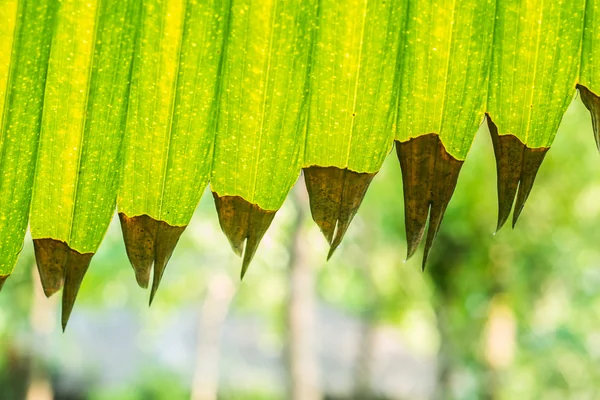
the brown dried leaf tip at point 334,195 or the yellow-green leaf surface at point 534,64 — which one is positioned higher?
the yellow-green leaf surface at point 534,64

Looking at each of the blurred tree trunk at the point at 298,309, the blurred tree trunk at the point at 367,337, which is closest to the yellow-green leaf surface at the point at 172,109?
the blurred tree trunk at the point at 298,309

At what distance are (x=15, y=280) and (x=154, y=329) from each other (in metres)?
5.07

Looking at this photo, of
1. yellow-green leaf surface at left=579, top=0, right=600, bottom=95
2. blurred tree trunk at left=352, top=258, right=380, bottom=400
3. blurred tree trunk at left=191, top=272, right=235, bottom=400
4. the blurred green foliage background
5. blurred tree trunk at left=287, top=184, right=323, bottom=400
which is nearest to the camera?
yellow-green leaf surface at left=579, top=0, right=600, bottom=95

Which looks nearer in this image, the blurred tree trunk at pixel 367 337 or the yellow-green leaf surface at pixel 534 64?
the yellow-green leaf surface at pixel 534 64

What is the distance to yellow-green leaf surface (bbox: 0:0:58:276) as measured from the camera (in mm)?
488

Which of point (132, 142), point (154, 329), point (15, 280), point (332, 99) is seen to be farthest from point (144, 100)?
point (154, 329)

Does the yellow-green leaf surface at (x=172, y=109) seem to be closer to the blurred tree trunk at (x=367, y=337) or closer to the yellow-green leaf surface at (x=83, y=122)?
the yellow-green leaf surface at (x=83, y=122)

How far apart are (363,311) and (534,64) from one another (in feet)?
35.4

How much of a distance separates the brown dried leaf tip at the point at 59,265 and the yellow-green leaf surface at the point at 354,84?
0.21 meters

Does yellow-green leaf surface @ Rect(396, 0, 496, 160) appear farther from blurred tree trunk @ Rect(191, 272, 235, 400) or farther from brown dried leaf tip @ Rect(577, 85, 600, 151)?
blurred tree trunk @ Rect(191, 272, 235, 400)

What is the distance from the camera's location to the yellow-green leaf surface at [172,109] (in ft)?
1.62

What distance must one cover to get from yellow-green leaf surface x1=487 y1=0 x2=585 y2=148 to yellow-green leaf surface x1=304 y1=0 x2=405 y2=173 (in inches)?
3.4

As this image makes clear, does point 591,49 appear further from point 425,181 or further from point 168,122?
point 168,122

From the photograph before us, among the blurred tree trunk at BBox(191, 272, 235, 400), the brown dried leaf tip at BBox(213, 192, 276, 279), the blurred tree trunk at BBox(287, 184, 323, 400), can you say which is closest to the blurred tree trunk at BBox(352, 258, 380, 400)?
the blurred tree trunk at BBox(287, 184, 323, 400)
